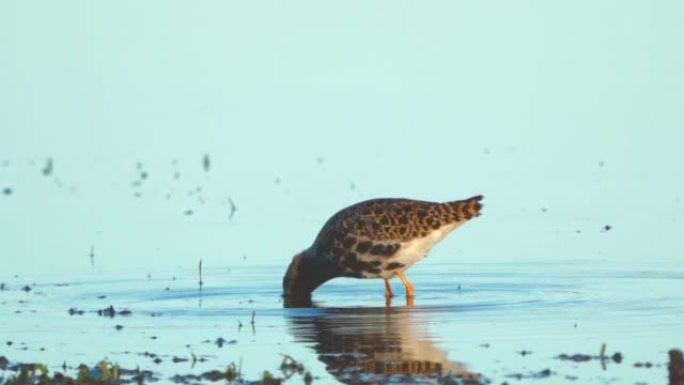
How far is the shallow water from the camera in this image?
44.6ft

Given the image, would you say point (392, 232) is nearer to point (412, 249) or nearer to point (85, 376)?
point (412, 249)

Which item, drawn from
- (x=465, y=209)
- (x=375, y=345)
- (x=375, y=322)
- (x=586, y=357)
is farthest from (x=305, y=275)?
(x=586, y=357)

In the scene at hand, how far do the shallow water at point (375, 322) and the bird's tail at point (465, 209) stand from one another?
0.73 meters

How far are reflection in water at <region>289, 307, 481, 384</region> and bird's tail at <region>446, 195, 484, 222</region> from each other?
1664mm

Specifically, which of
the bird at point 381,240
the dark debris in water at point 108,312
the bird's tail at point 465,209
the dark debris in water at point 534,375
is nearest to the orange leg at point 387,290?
the bird at point 381,240

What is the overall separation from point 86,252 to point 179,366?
9295 mm

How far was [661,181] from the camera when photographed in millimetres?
28734

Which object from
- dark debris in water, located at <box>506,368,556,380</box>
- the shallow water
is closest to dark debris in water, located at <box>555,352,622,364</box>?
the shallow water

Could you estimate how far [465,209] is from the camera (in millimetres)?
18938

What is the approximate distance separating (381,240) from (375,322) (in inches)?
103

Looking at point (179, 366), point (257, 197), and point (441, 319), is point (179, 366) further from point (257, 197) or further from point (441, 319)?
point (257, 197)

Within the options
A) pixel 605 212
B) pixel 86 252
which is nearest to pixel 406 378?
pixel 86 252

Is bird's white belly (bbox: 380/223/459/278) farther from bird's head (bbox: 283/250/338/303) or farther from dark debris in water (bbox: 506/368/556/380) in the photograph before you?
dark debris in water (bbox: 506/368/556/380)

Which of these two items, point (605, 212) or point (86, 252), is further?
point (605, 212)
